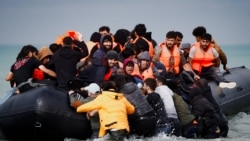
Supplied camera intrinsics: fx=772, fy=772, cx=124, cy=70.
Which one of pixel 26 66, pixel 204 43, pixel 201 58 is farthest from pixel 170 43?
pixel 26 66

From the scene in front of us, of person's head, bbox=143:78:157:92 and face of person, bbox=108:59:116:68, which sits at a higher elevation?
face of person, bbox=108:59:116:68

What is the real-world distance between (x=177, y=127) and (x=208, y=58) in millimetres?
3092

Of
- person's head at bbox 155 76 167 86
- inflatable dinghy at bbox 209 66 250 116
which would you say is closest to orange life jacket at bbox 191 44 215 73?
inflatable dinghy at bbox 209 66 250 116

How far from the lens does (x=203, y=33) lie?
52.5 feet

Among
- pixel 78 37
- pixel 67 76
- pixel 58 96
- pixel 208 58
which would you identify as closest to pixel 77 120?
pixel 58 96

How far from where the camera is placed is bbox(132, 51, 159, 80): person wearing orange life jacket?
13.8 meters

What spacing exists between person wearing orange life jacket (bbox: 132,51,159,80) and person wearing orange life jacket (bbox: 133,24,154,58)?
1.03 metres

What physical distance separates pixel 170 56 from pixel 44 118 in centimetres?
391

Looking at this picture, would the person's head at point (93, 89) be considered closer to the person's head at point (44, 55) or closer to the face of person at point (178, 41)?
the person's head at point (44, 55)

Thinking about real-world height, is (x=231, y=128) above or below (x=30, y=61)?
below

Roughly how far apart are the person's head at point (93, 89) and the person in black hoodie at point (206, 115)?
5.56 ft

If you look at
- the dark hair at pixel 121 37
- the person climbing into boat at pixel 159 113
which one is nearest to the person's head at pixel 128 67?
the person climbing into boat at pixel 159 113

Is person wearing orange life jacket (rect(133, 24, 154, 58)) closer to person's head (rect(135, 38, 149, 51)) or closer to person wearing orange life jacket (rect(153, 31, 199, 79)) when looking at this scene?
person's head (rect(135, 38, 149, 51))

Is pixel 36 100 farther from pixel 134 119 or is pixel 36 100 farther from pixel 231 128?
pixel 231 128
